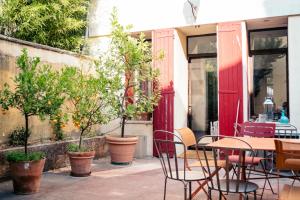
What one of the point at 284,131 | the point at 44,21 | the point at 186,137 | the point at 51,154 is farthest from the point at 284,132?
the point at 44,21

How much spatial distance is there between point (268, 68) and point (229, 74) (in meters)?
0.98

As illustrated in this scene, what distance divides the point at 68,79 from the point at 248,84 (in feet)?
13.4

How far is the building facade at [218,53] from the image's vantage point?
7.08 metres

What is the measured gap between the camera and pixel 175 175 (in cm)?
367

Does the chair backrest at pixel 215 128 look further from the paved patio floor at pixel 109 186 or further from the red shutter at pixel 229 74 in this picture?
the paved patio floor at pixel 109 186

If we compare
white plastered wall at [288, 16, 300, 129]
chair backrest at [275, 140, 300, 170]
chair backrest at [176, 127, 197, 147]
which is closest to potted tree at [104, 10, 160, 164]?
white plastered wall at [288, 16, 300, 129]

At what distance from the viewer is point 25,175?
467 cm

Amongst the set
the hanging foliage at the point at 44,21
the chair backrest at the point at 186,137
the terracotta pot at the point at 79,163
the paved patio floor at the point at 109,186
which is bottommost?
the paved patio floor at the point at 109,186

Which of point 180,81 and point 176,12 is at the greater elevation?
point 176,12

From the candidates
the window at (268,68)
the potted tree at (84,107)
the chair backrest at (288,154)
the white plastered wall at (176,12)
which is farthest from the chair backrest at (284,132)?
the potted tree at (84,107)

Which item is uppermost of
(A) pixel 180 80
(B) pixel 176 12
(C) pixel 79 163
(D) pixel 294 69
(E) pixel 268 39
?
(B) pixel 176 12

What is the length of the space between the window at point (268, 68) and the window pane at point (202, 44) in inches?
35.1

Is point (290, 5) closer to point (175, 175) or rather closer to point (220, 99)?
point (220, 99)

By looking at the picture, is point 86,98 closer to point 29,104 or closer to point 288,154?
point 29,104
